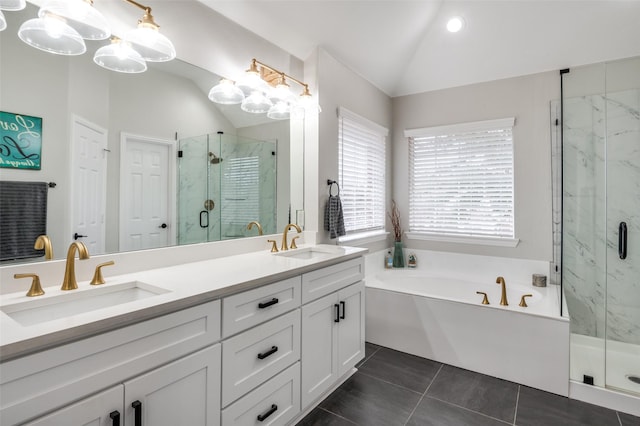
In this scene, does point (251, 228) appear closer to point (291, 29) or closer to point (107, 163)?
point (107, 163)

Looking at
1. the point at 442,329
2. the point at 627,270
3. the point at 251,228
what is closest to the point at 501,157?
the point at 627,270

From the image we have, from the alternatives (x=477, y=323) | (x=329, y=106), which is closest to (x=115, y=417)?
(x=477, y=323)

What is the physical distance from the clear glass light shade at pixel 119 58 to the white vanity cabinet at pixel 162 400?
1.36 meters

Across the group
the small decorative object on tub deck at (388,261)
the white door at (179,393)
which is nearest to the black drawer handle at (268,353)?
the white door at (179,393)

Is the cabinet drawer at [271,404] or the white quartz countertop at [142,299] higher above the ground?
the white quartz countertop at [142,299]

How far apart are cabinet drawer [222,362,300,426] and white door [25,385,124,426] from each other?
18.9 inches

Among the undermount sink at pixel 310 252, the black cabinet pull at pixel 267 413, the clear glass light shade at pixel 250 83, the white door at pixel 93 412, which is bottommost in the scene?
the black cabinet pull at pixel 267 413

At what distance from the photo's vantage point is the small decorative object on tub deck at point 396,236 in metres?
3.75

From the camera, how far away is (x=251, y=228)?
2.40m

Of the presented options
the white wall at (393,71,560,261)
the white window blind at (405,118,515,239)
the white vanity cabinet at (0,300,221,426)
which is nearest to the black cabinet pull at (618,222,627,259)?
Answer: the white wall at (393,71,560,261)

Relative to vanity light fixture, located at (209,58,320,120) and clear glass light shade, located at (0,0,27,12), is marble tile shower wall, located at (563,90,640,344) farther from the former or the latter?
clear glass light shade, located at (0,0,27,12)

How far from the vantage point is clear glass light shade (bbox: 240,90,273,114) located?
2307 mm

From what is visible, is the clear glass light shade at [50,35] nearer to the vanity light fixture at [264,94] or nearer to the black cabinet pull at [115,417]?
the vanity light fixture at [264,94]

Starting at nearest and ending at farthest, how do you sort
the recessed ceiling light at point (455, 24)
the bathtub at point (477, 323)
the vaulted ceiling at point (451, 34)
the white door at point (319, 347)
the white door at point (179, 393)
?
the white door at point (179, 393)
the white door at point (319, 347)
the bathtub at point (477, 323)
the vaulted ceiling at point (451, 34)
the recessed ceiling light at point (455, 24)
